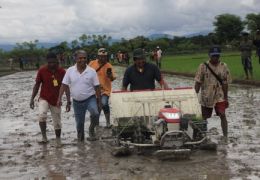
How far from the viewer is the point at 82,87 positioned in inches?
424

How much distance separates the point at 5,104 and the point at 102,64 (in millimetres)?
9239

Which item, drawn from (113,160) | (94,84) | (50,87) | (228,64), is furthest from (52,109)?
(228,64)

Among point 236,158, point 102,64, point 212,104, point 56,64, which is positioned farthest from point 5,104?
point 236,158

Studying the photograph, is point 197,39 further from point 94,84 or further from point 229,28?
point 94,84

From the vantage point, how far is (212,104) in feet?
Result: 34.0

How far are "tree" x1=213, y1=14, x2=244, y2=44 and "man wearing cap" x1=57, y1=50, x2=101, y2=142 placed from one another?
361 ft

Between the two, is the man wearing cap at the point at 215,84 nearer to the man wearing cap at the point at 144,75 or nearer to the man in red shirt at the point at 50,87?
the man wearing cap at the point at 144,75

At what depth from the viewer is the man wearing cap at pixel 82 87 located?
35.2 feet

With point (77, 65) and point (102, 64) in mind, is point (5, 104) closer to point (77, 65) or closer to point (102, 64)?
point (102, 64)

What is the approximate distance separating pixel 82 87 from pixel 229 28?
11209 centimetres

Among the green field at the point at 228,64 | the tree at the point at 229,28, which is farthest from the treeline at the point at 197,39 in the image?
→ the green field at the point at 228,64

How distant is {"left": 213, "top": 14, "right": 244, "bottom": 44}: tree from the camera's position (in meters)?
119

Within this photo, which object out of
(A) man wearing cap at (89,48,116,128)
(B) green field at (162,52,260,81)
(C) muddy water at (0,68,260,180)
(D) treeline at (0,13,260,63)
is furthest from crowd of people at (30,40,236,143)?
(D) treeline at (0,13,260,63)

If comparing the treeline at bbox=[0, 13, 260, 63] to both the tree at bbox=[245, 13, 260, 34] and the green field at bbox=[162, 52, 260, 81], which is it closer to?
the tree at bbox=[245, 13, 260, 34]
